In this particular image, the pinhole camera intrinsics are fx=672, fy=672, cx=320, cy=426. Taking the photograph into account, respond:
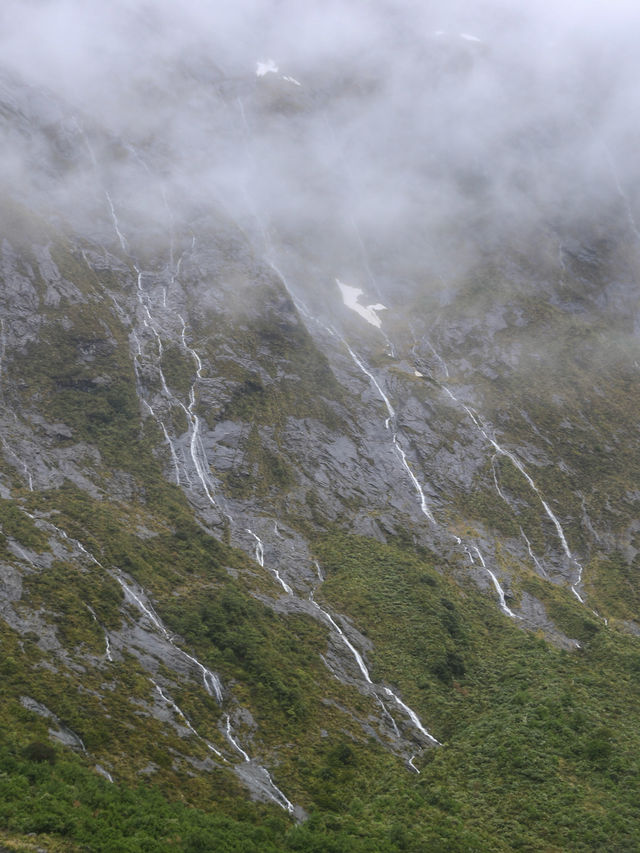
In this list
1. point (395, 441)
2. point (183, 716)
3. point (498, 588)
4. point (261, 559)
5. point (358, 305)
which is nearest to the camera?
point (183, 716)

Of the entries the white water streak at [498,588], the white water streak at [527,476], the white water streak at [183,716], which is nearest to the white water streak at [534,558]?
the white water streak at [527,476]

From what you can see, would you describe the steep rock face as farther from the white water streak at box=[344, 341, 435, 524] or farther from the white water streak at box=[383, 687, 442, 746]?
the white water streak at box=[344, 341, 435, 524]

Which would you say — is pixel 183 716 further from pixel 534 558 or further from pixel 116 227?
pixel 116 227

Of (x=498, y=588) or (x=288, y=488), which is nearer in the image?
(x=498, y=588)

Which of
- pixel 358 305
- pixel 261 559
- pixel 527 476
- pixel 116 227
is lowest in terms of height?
pixel 261 559

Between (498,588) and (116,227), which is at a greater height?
(116,227)

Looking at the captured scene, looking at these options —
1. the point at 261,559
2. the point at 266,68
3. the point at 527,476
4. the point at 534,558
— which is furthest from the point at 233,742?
the point at 266,68
